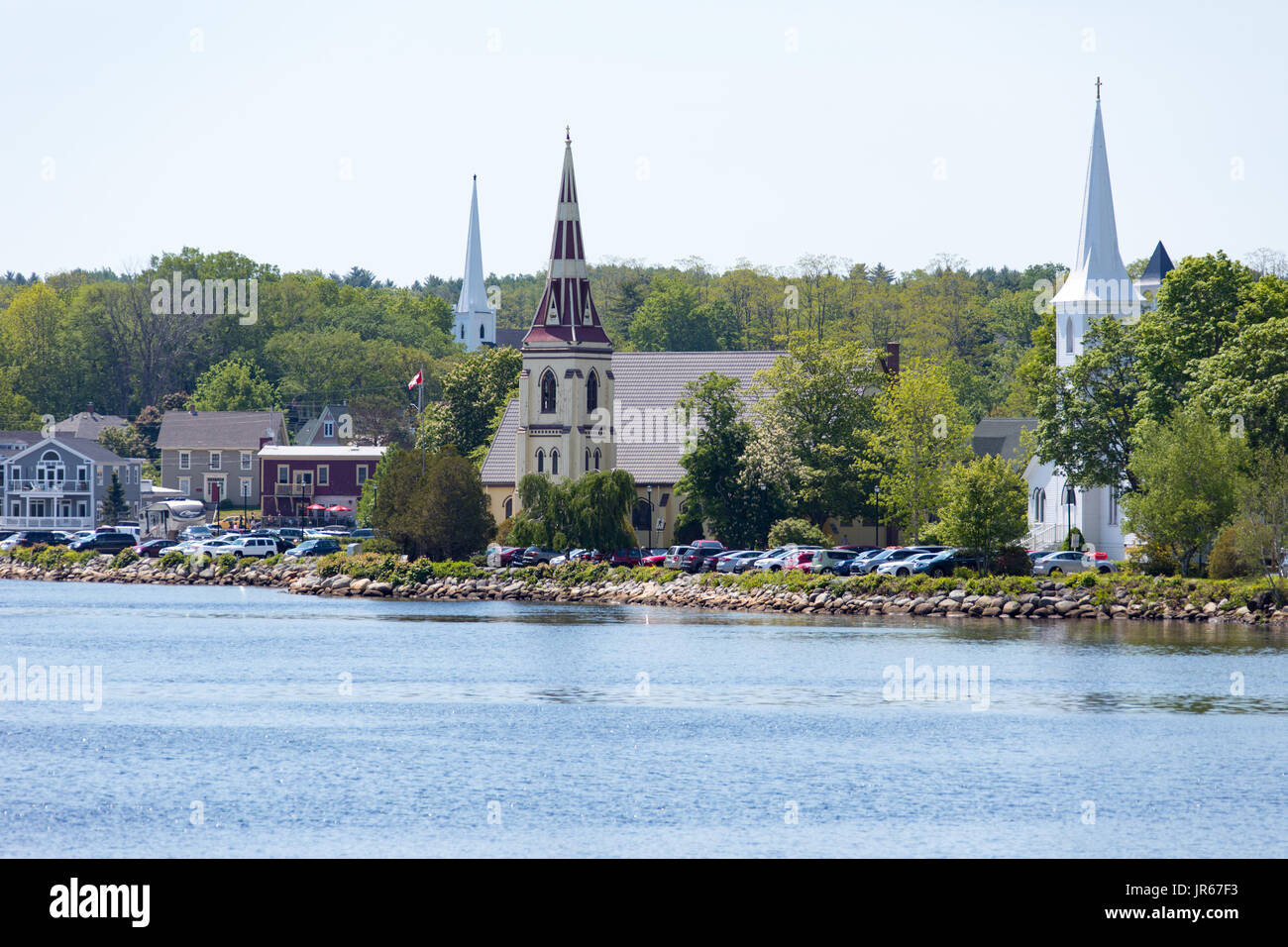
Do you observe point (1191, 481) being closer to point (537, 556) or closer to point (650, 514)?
point (537, 556)

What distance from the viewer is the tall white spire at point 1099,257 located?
8250 centimetres

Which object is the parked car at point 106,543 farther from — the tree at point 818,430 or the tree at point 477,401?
the tree at point 818,430

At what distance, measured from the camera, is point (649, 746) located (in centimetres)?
3597

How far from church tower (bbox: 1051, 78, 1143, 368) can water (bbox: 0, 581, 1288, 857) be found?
28.1 metres

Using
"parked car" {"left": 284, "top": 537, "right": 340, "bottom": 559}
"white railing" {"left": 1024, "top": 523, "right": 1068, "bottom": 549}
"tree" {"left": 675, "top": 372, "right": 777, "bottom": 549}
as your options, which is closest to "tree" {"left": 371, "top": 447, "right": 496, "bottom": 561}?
"parked car" {"left": 284, "top": 537, "right": 340, "bottom": 559}

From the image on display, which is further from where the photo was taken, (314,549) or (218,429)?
(218,429)

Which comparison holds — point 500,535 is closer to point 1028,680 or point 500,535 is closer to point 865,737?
point 1028,680

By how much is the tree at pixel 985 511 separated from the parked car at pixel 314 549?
35120mm

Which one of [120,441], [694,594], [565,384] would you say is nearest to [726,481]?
[694,594]

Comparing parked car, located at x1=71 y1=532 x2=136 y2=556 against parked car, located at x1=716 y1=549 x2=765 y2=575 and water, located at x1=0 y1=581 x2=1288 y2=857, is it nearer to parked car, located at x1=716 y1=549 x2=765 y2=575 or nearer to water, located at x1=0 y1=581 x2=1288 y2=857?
parked car, located at x1=716 y1=549 x2=765 y2=575

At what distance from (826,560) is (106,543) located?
47817 mm

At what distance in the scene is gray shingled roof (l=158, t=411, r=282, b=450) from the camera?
130 m
